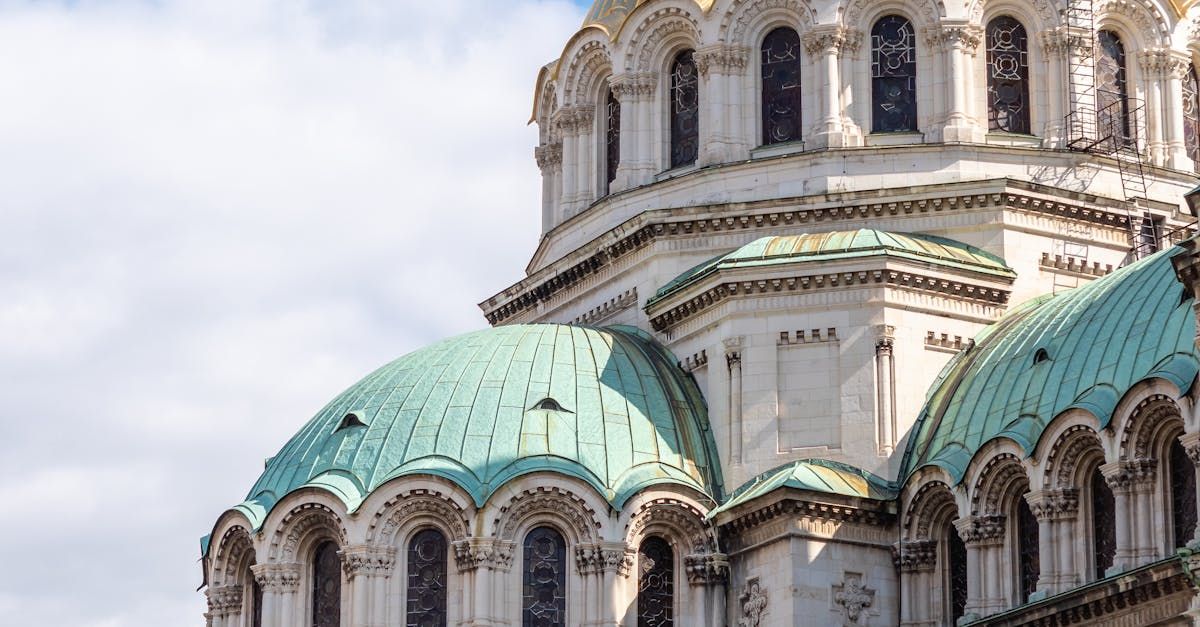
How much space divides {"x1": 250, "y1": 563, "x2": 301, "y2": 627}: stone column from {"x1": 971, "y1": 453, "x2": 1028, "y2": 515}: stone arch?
11.3 meters

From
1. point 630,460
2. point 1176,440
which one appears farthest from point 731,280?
point 1176,440

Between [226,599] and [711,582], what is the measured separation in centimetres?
846

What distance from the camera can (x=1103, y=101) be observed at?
52.8 metres

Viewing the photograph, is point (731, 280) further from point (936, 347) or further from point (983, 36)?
point (983, 36)

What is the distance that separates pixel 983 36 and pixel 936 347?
699 cm

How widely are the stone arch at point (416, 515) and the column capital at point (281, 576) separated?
5.86 ft

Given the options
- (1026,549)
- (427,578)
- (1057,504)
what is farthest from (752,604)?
(1057,504)

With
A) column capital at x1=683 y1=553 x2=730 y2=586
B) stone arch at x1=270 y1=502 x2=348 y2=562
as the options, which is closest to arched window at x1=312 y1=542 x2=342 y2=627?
stone arch at x1=270 y1=502 x2=348 y2=562

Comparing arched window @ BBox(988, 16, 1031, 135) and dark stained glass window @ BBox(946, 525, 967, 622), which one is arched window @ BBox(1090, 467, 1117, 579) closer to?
dark stained glass window @ BBox(946, 525, 967, 622)

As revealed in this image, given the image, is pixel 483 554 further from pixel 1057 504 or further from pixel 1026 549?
pixel 1057 504

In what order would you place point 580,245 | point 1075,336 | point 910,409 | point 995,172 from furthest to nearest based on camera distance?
point 580,245, point 995,172, point 910,409, point 1075,336

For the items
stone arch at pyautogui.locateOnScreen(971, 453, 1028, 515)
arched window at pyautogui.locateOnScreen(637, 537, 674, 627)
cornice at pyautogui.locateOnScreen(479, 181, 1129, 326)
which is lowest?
arched window at pyautogui.locateOnScreen(637, 537, 674, 627)

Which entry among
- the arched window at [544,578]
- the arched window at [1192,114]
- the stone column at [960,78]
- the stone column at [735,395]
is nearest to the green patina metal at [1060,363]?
the stone column at [735,395]

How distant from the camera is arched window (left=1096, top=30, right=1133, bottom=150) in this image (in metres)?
52.5
